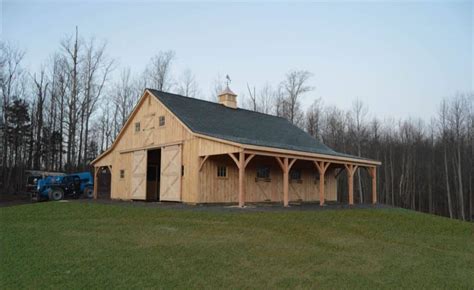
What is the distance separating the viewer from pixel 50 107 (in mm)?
39500

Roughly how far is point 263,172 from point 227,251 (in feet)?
38.2

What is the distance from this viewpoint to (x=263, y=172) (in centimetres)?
2067

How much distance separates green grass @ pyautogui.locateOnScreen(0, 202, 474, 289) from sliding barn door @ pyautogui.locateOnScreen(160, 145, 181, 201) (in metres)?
4.12

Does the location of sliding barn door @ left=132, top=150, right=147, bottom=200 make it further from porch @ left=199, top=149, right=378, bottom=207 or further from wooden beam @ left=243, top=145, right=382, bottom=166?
wooden beam @ left=243, top=145, right=382, bottom=166

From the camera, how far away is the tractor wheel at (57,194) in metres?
24.9

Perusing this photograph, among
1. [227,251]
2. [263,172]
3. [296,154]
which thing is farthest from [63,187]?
[227,251]

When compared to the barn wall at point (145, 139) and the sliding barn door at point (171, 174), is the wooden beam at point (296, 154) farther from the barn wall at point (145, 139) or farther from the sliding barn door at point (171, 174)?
the sliding barn door at point (171, 174)

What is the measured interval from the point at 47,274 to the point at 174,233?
13.3 feet

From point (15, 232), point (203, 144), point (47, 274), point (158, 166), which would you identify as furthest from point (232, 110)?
point (47, 274)

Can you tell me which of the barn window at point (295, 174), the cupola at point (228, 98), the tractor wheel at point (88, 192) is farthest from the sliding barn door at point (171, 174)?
the tractor wheel at point (88, 192)

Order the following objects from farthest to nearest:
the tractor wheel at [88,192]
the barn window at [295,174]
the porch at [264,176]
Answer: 1. the tractor wheel at [88,192]
2. the barn window at [295,174]
3. the porch at [264,176]

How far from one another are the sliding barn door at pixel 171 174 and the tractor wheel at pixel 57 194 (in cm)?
903

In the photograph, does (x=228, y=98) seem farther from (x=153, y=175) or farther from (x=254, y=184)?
(x=254, y=184)

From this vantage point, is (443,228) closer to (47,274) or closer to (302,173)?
(302,173)
